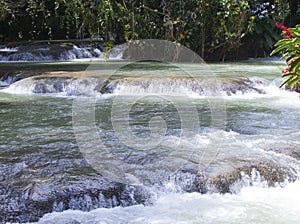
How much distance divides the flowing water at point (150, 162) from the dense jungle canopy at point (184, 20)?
13.0 ft

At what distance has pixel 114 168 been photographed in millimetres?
4070

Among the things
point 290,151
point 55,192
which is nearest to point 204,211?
point 55,192

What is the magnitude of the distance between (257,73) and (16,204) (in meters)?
7.70

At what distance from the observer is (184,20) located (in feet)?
41.7

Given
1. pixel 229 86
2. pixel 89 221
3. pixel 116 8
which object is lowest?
pixel 89 221

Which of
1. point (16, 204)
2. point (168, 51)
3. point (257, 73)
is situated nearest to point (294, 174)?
point (16, 204)

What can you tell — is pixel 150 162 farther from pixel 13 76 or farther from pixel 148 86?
pixel 13 76

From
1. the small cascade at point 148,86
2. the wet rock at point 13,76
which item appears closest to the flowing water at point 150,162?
the small cascade at point 148,86

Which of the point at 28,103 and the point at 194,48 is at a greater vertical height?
the point at 194,48

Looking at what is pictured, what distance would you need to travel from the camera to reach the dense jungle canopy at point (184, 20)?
1086 cm

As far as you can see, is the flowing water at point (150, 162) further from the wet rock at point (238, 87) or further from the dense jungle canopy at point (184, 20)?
the dense jungle canopy at point (184, 20)

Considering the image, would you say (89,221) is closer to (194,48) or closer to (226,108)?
(226,108)

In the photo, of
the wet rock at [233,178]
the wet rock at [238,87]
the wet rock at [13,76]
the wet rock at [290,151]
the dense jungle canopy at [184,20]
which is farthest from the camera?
the dense jungle canopy at [184,20]

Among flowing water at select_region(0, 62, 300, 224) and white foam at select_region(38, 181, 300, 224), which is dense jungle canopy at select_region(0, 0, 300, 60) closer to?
flowing water at select_region(0, 62, 300, 224)
